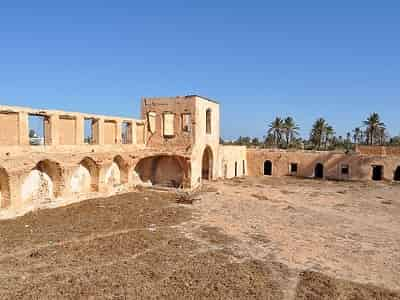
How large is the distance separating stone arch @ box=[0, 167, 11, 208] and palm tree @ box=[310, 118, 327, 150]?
39.9 metres

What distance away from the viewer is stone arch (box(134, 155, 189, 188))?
21562 mm

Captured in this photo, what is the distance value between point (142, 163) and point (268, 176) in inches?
566

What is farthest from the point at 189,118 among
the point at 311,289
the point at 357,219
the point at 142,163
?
the point at 311,289

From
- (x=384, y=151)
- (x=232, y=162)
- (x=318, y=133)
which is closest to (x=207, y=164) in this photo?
(x=232, y=162)

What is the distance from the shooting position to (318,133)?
43.7 metres

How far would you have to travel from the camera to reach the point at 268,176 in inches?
1211

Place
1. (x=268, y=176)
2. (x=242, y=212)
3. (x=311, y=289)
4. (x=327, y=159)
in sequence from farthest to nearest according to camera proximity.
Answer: (x=268, y=176)
(x=327, y=159)
(x=242, y=212)
(x=311, y=289)

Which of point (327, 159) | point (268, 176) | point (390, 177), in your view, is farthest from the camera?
point (268, 176)

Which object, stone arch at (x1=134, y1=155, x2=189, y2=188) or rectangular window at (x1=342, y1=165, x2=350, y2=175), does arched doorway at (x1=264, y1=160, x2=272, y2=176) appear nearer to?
rectangular window at (x1=342, y1=165, x2=350, y2=175)

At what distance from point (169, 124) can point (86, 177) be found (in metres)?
7.51

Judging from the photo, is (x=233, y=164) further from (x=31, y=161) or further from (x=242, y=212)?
(x=31, y=161)

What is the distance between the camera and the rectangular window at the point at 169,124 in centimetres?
2185

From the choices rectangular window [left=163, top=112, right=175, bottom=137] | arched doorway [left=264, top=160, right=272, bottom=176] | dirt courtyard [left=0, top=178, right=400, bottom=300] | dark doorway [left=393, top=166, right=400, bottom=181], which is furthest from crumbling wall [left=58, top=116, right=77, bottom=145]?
dark doorway [left=393, top=166, right=400, bottom=181]

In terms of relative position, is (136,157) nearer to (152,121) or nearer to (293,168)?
(152,121)
